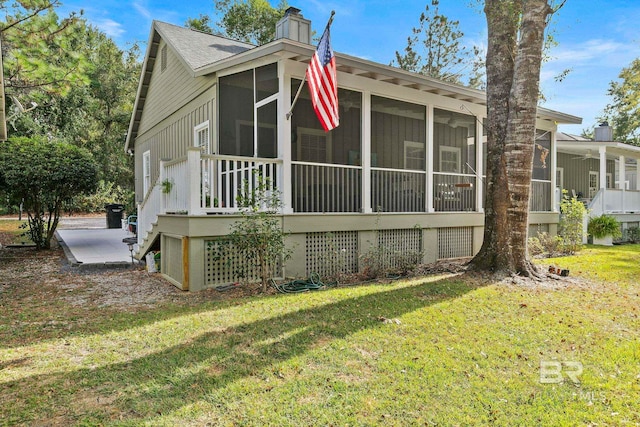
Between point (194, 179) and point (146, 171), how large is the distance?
31.9 feet

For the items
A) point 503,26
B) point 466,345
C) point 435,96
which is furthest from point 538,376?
point 435,96

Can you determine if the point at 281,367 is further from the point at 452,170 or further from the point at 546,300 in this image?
the point at 452,170

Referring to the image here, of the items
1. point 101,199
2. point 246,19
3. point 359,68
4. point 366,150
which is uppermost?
point 246,19

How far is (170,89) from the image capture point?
11.3 meters

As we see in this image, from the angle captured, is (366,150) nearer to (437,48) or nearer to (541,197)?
(541,197)

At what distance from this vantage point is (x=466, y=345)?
12.7ft

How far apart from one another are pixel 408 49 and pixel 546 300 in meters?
25.2

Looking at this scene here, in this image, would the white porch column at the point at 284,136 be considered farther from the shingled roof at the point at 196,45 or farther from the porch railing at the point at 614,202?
the porch railing at the point at 614,202

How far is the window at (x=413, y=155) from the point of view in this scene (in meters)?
11.3

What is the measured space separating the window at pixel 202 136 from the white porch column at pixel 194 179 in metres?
2.66

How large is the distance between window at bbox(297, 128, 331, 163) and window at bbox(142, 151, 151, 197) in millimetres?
7008

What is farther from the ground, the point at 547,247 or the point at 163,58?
the point at 163,58

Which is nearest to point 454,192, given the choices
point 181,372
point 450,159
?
point 450,159

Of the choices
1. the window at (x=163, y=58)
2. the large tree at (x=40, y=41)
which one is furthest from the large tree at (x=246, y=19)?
the large tree at (x=40, y=41)
